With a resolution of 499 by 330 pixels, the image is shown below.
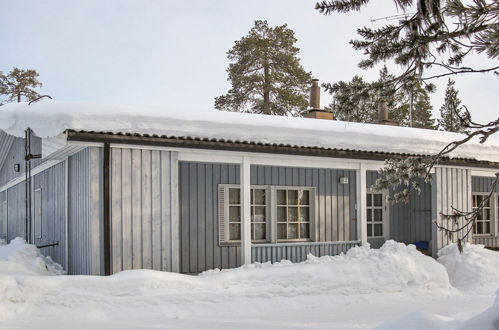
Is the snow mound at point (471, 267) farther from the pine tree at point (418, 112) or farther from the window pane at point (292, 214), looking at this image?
the pine tree at point (418, 112)

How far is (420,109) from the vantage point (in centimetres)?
4156

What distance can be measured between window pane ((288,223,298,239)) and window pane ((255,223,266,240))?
0.67m

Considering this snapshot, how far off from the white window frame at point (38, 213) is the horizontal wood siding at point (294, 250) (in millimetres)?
5233

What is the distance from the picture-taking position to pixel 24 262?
1029cm

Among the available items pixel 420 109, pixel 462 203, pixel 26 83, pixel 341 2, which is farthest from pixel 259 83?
pixel 341 2

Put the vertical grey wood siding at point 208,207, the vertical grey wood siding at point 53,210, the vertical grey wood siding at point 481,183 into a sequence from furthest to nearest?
the vertical grey wood siding at point 481,183, the vertical grey wood siding at point 208,207, the vertical grey wood siding at point 53,210

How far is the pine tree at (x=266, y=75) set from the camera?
3294cm

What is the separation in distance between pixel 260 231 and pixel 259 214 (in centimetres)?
40

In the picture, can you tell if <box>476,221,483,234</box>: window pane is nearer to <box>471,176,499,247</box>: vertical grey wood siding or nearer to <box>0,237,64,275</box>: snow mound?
<box>471,176,499,247</box>: vertical grey wood siding

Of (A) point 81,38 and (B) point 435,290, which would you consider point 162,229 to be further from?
(A) point 81,38

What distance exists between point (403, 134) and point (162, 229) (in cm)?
641

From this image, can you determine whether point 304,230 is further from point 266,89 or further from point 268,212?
point 266,89

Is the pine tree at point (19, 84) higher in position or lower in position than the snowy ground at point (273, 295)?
higher

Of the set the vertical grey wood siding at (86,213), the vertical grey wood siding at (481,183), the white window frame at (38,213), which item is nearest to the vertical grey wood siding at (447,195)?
the vertical grey wood siding at (481,183)
